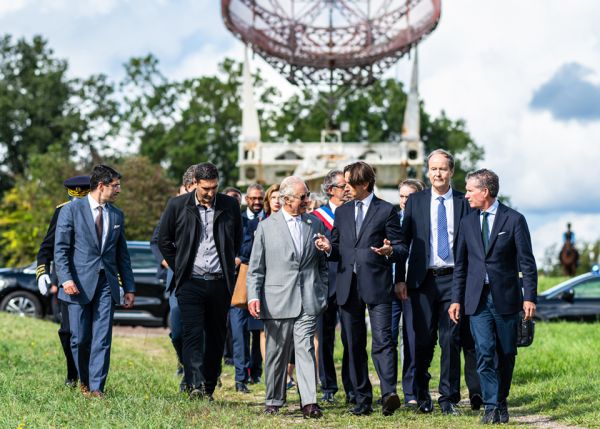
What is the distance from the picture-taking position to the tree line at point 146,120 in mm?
67000

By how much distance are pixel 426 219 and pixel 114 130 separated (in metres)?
64.6

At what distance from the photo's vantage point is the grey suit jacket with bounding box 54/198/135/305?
33.2 feet

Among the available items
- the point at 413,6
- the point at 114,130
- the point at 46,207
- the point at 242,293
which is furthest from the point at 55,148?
the point at 242,293

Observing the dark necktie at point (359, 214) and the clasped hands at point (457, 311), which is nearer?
the clasped hands at point (457, 311)

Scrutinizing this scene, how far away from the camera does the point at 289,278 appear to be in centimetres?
974

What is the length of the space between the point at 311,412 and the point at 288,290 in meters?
1.06

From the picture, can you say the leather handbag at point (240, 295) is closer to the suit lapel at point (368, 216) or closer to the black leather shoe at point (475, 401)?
the suit lapel at point (368, 216)

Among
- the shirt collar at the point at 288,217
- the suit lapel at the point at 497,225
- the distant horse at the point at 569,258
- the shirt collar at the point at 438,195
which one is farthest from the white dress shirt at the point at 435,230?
the distant horse at the point at 569,258

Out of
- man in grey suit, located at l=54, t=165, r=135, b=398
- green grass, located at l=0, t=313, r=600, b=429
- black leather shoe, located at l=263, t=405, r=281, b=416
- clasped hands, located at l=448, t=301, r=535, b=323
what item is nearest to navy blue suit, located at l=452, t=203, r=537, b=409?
clasped hands, located at l=448, t=301, r=535, b=323

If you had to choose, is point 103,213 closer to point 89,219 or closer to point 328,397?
point 89,219

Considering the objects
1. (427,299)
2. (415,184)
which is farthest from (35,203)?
(427,299)

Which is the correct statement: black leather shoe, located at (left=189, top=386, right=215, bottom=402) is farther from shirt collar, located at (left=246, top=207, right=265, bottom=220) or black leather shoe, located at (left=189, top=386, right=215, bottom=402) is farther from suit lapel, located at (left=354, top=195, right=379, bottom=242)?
shirt collar, located at (left=246, top=207, right=265, bottom=220)

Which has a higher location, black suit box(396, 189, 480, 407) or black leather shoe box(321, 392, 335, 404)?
black suit box(396, 189, 480, 407)

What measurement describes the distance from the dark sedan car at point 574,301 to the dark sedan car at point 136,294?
7767 mm
